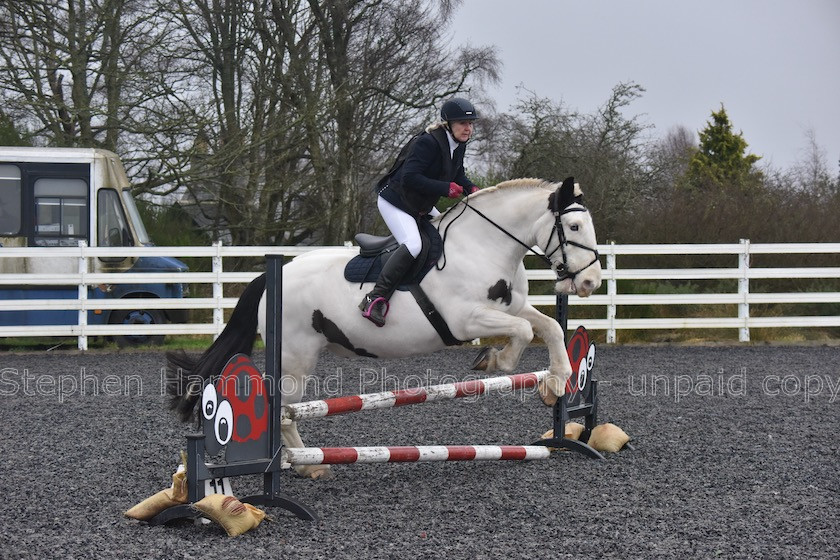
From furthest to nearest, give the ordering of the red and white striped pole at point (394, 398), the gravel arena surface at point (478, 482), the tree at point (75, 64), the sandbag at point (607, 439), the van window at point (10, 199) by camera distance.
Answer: the tree at point (75, 64) < the van window at point (10, 199) < the sandbag at point (607, 439) < the red and white striped pole at point (394, 398) < the gravel arena surface at point (478, 482)

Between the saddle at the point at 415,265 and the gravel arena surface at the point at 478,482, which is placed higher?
the saddle at the point at 415,265

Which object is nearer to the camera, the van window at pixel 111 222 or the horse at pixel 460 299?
the horse at pixel 460 299

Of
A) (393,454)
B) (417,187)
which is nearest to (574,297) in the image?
(417,187)

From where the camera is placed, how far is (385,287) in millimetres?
5242

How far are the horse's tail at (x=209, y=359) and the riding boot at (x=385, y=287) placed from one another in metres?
0.70

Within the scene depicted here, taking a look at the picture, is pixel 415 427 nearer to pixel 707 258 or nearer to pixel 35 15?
pixel 707 258

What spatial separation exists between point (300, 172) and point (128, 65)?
148 inches

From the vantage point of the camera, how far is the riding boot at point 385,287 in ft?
17.1

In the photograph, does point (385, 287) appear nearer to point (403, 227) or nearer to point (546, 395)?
point (403, 227)

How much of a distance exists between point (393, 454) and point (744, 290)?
9.70m

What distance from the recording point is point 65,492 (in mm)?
4891

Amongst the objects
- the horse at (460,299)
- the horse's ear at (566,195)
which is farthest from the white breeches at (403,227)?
the horse's ear at (566,195)

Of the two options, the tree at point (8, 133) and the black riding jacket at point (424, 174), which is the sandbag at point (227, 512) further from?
the tree at point (8, 133)

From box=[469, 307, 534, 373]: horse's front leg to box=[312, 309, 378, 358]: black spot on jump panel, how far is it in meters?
0.69
